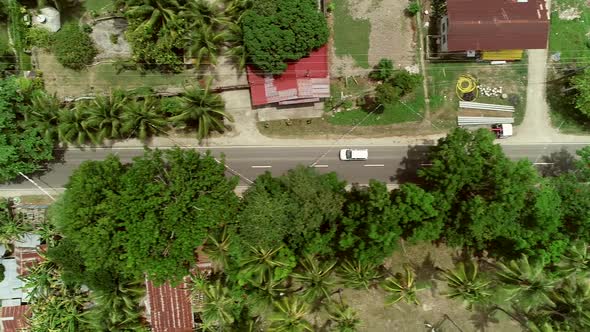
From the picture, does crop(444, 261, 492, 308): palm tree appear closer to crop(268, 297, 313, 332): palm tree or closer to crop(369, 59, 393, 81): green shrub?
crop(268, 297, 313, 332): palm tree

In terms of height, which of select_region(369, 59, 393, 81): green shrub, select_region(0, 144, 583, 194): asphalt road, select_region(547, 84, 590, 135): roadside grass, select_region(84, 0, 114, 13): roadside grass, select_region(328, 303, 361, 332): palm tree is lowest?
select_region(328, 303, 361, 332): palm tree

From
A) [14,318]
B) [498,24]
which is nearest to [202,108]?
[14,318]

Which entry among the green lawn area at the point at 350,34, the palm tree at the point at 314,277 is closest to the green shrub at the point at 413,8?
the green lawn area at the point at 350,34

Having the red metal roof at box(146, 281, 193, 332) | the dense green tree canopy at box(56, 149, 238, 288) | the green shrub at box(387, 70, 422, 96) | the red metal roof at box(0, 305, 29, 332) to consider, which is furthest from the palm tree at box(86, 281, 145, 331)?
the green shrub at box(387, 70, 422, 96)

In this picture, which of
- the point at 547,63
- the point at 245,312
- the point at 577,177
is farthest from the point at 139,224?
the point at 547,63

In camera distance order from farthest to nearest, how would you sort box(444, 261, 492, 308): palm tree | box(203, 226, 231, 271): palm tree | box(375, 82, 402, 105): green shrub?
1. box(375, 82, 402, 105): green shrub
2. box(203, 226, 231, 271): palm tree
3. box(444, 261, 492, 308): palm tree

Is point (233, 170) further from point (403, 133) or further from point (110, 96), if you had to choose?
point (403, 133)
